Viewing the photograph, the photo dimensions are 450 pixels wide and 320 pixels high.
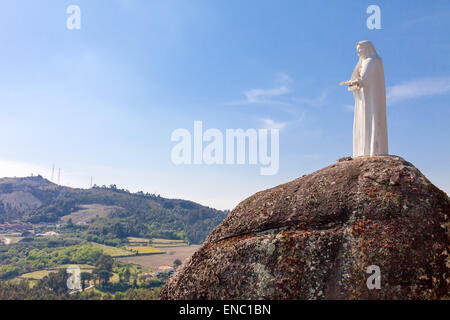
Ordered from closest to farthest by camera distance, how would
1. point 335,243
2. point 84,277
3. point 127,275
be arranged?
point 335,243 < point 127,275 < point 84,277

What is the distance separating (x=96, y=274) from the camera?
168 m

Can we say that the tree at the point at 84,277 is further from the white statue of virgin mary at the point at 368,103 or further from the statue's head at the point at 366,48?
the statue's head at the point at 366,48

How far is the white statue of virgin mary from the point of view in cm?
1284

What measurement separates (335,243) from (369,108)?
21.1 feet

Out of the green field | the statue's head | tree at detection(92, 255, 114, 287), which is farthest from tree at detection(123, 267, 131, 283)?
the statue's head

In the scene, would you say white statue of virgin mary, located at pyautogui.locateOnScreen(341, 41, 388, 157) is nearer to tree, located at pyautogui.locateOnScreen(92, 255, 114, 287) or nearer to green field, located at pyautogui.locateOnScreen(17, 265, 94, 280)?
tree, located at pyautogui.locateOnScreen(92, 255, 114, 287)

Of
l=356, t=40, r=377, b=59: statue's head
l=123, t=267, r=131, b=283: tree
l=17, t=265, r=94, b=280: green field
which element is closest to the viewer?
l=356, t=40, r=377, b=59: statue's head

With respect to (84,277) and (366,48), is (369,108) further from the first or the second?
(84,277)

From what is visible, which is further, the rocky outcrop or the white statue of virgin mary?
the white statue of virgin mary

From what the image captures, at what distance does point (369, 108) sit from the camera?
44.2ft

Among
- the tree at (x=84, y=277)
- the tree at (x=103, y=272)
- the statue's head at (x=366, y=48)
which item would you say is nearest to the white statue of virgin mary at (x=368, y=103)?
the statue's head at (x=366, y=48)

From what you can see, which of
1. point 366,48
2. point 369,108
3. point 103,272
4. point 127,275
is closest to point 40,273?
point 103,272

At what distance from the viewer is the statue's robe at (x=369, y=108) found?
42.4 ft
